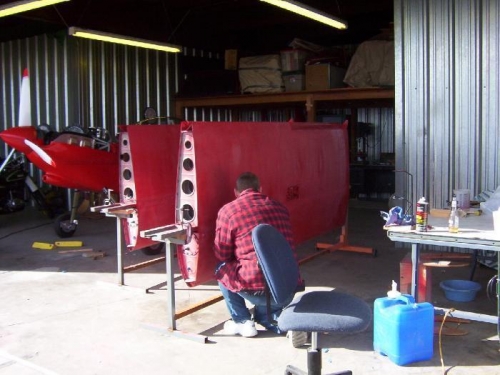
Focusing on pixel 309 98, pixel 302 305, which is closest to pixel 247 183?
pixel 302 305

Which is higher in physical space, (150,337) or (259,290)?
(259,290)

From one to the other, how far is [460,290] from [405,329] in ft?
5.17

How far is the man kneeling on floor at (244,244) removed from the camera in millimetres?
4094

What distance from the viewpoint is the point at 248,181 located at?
4.38 metres

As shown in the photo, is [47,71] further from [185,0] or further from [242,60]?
[242,60]

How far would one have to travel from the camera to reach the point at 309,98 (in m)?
10.4

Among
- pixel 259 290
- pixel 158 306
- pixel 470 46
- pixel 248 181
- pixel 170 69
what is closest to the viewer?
pixel 259 290

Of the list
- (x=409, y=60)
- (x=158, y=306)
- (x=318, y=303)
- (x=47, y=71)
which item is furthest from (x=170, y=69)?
(x=318, y=303)

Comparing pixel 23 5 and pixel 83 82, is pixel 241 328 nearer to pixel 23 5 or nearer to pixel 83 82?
pixel 23 5

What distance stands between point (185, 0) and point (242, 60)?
5.37 ft

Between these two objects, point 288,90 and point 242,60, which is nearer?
point 288,90

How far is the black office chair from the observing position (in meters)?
3.10

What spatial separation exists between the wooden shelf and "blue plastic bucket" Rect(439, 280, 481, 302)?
4.92 metres

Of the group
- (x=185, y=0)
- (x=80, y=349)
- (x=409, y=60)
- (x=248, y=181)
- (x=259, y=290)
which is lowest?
(x=80, y=349)
